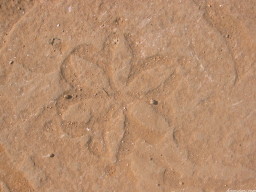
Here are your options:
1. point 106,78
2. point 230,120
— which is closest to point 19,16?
point 106,78

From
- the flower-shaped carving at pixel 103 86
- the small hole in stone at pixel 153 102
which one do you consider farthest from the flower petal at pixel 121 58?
the small hole in stone at pixel 153 102

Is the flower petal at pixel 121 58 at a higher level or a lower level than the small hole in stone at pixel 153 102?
higher

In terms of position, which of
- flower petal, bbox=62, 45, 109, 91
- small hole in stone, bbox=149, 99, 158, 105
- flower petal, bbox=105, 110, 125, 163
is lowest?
flower petal, bbox=105, 110, 125, 163

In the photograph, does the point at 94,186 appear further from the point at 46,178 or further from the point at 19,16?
the point at 19,16

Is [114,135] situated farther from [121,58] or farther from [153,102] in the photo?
[121,58]

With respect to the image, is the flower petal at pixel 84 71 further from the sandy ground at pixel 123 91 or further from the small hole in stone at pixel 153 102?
the small hole in stone at pixel 153 102

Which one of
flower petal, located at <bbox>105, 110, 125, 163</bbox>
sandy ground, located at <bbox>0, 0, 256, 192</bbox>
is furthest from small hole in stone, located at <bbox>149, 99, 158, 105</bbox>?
flower petal, located at <bbox>105, 110, 125, 163</bbox>

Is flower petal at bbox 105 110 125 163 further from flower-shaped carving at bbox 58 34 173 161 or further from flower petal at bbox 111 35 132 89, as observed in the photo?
flower petal at bbox 111 35 132 89
